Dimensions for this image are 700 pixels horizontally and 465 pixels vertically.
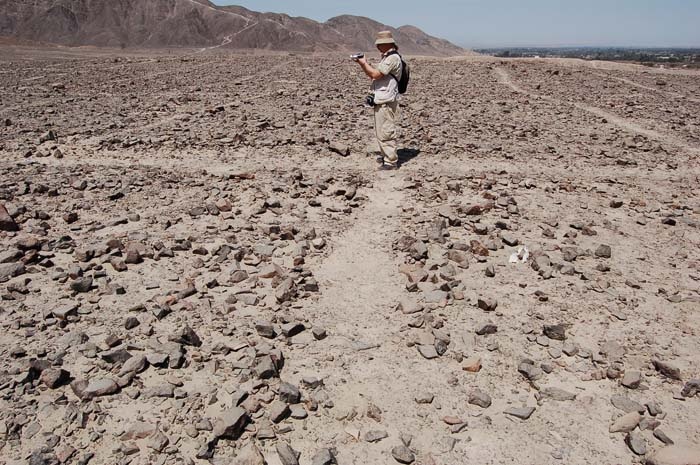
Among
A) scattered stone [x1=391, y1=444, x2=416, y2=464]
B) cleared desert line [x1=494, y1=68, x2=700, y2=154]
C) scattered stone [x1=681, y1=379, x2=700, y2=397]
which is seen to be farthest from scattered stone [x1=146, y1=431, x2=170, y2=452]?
cleared desert line [x1=494, y1=68, x2=700, y2=154]

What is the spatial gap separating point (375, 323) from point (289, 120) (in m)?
8.70

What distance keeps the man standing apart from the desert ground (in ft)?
1.36

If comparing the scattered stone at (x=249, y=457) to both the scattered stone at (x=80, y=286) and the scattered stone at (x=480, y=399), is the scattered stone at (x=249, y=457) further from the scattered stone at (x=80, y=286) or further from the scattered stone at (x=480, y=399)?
the scattered stone at (x=80, y=286)

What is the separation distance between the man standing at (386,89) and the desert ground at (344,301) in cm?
41

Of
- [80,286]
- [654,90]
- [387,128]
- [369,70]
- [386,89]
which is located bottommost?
[80,286]

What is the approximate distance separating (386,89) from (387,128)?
0.64 metres

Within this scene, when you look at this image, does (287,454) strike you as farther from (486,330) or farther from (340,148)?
(340,148)

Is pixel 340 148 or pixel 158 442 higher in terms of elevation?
pixel 340 148

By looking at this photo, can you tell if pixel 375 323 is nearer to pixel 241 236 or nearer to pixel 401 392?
pixel 401 392

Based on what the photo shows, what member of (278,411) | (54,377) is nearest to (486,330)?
(278,411)

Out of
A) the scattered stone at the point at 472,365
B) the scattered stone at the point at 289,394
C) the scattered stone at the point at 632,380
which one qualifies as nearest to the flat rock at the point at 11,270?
the scattered stone at the point at 289,394

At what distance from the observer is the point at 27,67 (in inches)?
1016

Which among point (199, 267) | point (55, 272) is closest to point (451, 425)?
point (199, 267)

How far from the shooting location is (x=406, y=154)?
9.75m
